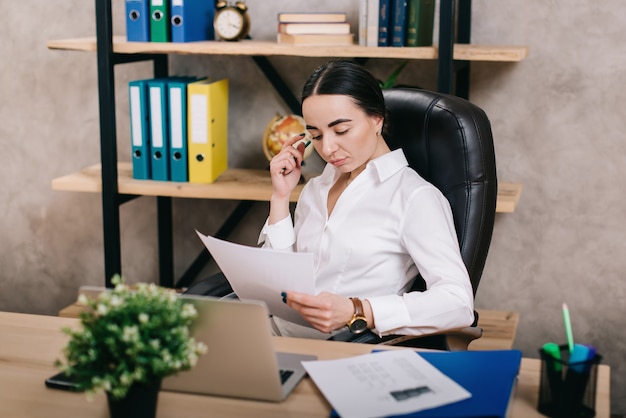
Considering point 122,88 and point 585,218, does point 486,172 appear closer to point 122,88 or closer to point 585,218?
point 585,218

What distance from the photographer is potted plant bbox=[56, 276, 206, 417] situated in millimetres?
982

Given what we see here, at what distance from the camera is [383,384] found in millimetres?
1213

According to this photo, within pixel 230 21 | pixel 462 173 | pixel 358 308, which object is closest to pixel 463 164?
pixel 462 173

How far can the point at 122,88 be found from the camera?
297 cm

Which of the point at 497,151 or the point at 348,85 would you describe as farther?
the point at 497,151

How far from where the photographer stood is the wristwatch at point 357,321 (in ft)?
5.41

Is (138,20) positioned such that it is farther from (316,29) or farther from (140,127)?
(316,29)

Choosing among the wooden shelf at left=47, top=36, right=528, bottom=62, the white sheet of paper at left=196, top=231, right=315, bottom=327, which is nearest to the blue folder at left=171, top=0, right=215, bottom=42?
the wooden shelf at left=47, top=36, right=528, bottom=62

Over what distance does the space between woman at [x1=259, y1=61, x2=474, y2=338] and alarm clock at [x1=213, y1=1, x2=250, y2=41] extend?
0.76 m

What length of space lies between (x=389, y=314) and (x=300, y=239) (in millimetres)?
414

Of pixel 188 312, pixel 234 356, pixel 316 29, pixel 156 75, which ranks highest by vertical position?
pixel 316 29

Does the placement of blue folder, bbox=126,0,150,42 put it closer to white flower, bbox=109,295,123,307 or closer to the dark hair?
the dark hair

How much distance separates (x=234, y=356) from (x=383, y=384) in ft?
0.73

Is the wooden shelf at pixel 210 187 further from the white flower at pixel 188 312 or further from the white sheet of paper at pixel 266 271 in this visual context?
the white flower at pixel 188 312
